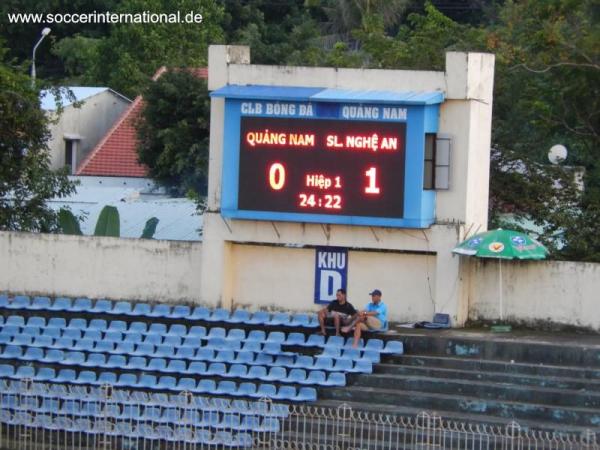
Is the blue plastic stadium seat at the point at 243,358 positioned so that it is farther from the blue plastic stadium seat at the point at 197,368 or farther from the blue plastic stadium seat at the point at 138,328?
the blue plastic stadium seat at the point at 138,328

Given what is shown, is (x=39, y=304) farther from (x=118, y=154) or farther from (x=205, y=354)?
(x=118, y=154)

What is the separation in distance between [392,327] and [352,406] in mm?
2439

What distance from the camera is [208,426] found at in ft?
58.1

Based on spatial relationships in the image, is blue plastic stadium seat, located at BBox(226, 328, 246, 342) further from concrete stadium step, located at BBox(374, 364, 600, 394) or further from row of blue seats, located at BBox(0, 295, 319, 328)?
concrete stadium step, located at BBox(374, 364, 600, 394)

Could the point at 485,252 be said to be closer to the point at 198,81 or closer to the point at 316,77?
the point at 316,77

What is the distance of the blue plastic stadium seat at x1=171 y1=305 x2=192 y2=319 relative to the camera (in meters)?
20.8

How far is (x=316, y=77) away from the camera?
808 inches

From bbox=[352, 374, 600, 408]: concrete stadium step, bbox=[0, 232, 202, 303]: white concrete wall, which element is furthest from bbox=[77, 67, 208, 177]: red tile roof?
bbox=[352, 374, 600, 408]: concrete stadium step

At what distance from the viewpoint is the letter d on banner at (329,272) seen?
20.6m

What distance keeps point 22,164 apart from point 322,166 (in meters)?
7.99

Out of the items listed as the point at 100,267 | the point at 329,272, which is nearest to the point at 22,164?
the point at 100,267

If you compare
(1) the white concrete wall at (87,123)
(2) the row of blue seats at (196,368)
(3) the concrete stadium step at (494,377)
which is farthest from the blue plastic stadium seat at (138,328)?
(1) the white concrete wall at (87,123)

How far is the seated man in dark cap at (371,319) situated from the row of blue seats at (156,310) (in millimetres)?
870

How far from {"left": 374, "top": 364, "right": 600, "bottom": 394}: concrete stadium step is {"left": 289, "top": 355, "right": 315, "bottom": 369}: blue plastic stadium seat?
0.94 metres
